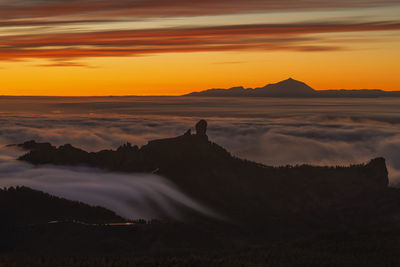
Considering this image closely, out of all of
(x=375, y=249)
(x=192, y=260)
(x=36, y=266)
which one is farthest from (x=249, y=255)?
(x=36, y=266)

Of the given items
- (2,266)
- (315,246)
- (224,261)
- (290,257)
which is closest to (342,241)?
(315,246)

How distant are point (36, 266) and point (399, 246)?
99.9m

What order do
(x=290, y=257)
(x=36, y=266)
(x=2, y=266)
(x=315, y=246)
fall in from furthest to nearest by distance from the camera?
(x=315, y=246) → (x=290, y=257) → (x=36, y=266) → (x=2, y=266)

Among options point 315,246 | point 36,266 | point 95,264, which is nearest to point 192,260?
point 95,264

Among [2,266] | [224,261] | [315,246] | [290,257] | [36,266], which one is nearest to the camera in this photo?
[2,266]

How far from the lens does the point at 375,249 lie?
618ft

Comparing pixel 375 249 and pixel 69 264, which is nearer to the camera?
pixel 69 264

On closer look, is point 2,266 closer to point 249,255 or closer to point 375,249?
point 249,255

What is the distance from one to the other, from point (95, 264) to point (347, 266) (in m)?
62.5

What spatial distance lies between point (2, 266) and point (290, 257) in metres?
76.3

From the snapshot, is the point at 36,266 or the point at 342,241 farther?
the point at 342,241

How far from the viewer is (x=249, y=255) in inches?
7067

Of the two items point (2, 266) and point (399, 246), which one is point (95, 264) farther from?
point (399, 246)

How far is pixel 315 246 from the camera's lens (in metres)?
196
